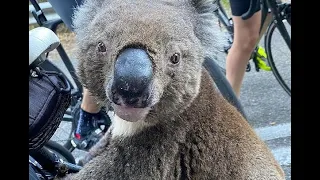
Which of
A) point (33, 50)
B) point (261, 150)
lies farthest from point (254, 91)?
point (33, 50)

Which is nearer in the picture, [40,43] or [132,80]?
[132,80]

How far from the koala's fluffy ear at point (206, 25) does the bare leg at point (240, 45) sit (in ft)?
6.95

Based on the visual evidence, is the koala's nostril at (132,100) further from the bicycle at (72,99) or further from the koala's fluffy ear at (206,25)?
the bicycle at (72,99)

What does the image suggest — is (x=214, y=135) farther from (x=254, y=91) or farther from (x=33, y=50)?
(x=254, y=91)

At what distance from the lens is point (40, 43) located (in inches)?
68.2

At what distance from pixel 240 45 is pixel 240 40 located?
0.04 meters

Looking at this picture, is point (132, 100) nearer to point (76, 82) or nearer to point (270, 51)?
point (76, 82)

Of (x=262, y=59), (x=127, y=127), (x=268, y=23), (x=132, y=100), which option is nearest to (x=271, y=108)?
(x=262, y=59)

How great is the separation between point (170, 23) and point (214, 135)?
38 cm

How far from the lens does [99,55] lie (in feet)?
5.60

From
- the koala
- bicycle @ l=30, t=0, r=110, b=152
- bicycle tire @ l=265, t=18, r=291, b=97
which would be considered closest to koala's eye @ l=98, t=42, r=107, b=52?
the koala

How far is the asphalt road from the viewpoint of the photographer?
4430 millimetres

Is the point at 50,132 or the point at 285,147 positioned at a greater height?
the point at 50,132

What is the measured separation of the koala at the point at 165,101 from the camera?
1.63 meters
